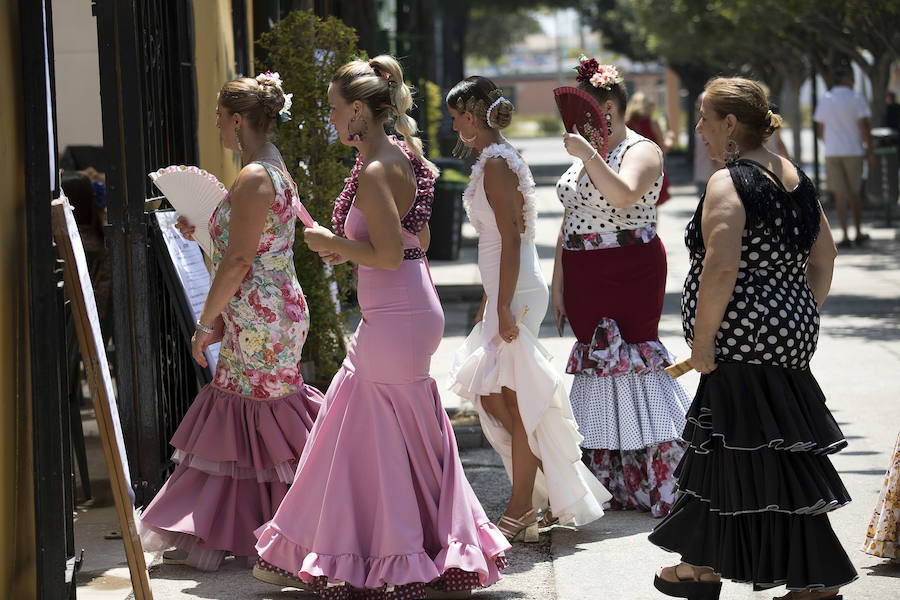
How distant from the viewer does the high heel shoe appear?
17.9 feet

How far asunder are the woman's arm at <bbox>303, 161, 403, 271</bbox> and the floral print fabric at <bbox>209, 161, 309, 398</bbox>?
0.59 m

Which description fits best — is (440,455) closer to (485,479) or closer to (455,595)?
(455,595)

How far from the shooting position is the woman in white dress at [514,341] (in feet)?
17.5

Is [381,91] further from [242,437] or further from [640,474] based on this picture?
[640,474]

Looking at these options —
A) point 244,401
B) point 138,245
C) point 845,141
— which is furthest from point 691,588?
point 845,141

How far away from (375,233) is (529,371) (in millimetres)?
1312

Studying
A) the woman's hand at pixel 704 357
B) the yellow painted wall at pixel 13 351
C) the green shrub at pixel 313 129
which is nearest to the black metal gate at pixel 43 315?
the yellow painted wall at pixel 13 351

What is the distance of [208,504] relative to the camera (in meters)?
5.06

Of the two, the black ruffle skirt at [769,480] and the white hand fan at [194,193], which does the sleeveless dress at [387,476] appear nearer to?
the black ruffle skirt at [769,480]

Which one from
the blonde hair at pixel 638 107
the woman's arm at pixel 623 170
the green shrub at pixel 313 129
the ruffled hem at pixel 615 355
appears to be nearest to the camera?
the woman's arm at pixel 623 170

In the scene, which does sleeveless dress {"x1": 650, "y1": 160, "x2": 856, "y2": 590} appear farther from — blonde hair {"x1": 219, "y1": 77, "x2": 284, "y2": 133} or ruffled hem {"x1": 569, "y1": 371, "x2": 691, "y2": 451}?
blonde hair {"x1": 219, "y1": 77, "x2": 284, "y2": 133}

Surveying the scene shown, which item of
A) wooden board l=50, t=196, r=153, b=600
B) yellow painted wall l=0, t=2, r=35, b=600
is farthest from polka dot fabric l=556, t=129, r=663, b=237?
yellow painted wall l=0, t=2, r=35, b=600

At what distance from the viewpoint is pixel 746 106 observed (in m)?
4.32

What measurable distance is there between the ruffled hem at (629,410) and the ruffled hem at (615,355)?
36mm
